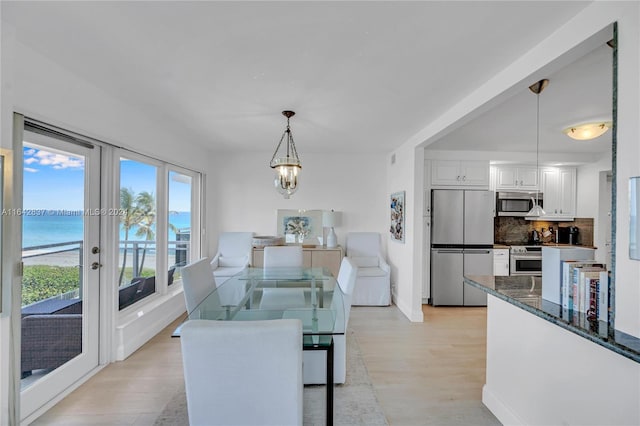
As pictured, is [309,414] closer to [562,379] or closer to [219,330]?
[219,330]

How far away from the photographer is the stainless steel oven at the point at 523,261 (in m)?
4.32

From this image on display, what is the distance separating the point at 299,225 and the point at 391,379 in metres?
2.94

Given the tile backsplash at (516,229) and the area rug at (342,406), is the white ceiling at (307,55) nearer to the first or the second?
the tile backsplash at (516,229)

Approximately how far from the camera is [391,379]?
2395 millimetres

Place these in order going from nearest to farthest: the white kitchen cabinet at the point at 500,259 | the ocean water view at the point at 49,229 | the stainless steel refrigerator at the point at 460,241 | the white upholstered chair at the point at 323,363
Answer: the ocean water view at the point at 49,229
the white upholstered chair at the point at 323,363
the stainless steel refrigerator at the point at 460,241
the white kitchen cabinet at the point at 500,259

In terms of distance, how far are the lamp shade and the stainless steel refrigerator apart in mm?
1531

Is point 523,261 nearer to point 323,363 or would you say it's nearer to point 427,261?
point 427,261

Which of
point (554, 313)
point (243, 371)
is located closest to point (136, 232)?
point (243, 371)

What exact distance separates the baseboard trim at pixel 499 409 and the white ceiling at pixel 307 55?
7.47 feet

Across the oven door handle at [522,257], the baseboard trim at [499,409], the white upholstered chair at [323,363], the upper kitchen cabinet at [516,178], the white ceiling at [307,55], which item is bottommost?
the baseboard trim at [499,409]

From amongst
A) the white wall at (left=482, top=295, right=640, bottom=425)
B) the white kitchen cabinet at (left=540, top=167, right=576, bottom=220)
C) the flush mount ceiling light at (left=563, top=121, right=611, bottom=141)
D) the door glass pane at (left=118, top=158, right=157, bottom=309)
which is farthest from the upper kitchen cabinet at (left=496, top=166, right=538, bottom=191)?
the door glass pane at (left=118, top=158, right=157, bottom=309)

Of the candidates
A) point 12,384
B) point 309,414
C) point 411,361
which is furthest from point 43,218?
point 411,361

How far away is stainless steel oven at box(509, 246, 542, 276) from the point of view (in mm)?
4316

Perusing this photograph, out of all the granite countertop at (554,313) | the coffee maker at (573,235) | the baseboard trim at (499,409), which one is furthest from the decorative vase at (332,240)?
the coffee maker at (573,235)
